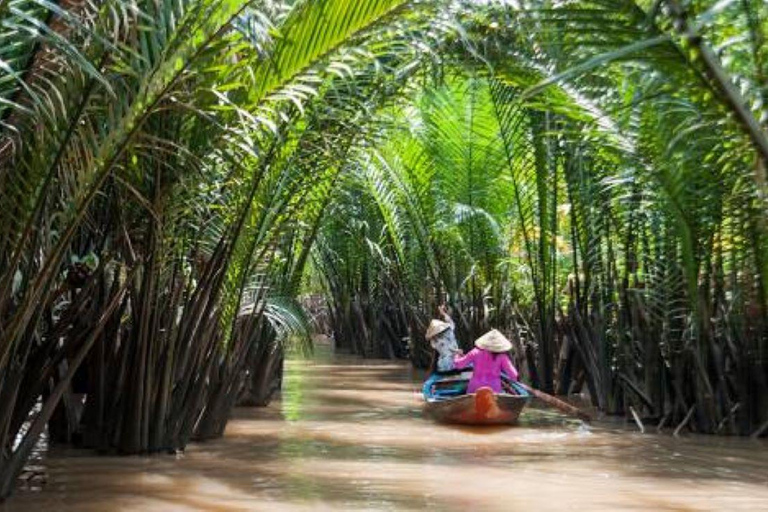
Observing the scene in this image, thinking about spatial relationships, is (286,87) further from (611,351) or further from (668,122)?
(611,351)

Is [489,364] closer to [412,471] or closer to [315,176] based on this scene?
[412,471]

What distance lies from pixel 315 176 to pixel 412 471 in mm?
2216

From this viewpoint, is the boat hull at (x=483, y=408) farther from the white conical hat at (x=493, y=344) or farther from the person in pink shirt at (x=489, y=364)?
the white conical hat at (x=493, y=344)

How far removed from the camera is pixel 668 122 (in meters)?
3.78

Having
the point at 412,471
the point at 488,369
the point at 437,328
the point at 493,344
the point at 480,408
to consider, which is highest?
the point at 437,328

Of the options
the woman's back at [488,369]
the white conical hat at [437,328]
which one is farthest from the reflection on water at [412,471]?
the white conical hat at [437,328]

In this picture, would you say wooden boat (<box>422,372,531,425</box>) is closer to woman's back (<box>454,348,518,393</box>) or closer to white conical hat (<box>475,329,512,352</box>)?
woman's back (<box>454,348,518,393</box>)

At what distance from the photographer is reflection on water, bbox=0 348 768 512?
19.1ft

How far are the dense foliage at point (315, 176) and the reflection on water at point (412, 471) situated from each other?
42cm

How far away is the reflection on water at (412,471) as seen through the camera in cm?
582

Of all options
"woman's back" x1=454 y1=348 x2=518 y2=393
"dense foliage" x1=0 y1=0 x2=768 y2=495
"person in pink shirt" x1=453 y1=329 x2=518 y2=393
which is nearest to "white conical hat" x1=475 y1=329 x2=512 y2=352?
"person in pink shirt" x1=453 y1=329 x2=518 y2=393

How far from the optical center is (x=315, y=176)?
7.39 meters

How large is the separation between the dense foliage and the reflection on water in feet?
1.39

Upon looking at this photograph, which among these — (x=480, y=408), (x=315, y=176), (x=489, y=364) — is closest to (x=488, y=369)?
(x=489, y=364)
